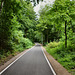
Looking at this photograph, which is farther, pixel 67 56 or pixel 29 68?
pixel 67 56

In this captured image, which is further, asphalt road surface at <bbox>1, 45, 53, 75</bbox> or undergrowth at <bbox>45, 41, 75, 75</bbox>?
undergrowth at <bbox>45, 41, 75, 75</bbox>

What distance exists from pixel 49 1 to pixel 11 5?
608 cm

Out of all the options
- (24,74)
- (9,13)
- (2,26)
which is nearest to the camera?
(24,74)

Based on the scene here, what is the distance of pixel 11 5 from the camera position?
9.45m

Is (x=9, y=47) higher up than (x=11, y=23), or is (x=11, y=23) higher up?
(x=11, y=23)

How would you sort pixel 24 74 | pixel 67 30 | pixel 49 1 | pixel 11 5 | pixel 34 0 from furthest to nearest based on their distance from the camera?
pixel 67 30 < pixel 49 1 < pixel 11 5 < pixel 34 0 < pixel 24 74

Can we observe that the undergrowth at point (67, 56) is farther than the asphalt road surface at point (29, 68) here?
Yes

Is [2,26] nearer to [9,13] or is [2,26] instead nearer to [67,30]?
[9,13]

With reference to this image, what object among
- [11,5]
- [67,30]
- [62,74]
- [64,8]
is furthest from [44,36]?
[62,74]

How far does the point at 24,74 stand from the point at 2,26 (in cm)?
830

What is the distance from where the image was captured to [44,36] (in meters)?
47.6

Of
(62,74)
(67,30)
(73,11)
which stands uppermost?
(73,11)

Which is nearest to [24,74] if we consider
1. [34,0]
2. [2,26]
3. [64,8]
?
[34,0]

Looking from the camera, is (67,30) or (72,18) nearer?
(72,18)
